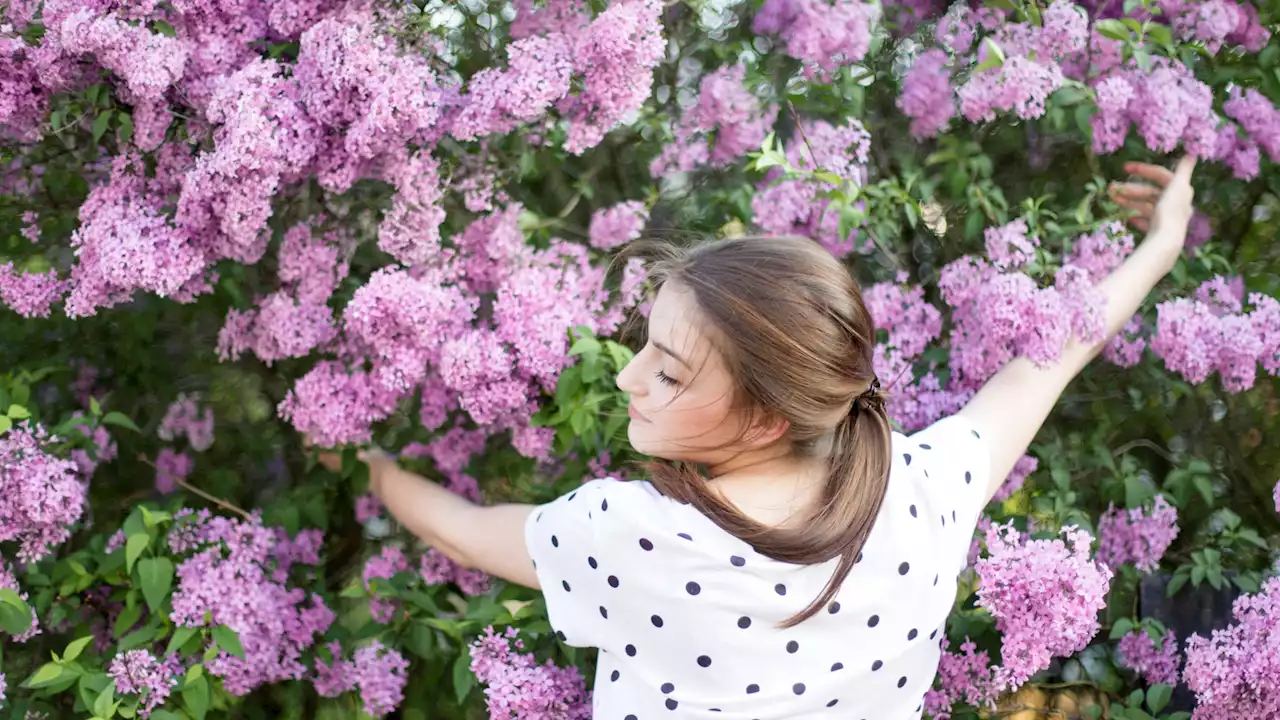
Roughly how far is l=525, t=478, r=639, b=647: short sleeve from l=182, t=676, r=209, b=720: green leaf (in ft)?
2.60

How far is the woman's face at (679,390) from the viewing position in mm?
1621

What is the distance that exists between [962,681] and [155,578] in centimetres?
147

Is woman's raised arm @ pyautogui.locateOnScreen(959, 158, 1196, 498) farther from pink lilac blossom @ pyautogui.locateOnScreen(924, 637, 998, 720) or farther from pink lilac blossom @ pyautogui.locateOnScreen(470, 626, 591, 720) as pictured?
pink lilac blossom @ pyautogui.locateOnScreen(470, 626, 591, 720)

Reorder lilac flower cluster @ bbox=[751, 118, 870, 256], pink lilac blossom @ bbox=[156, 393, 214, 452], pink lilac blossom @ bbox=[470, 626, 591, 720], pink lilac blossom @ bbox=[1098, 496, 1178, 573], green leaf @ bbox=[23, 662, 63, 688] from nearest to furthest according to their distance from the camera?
pink lilac blossom @ bbox=[470, 626, 591, 720] < green leaf @ bbox=[23, 662, 63, 688] < lilac flower cluster @ bbox=[751, 118, 870, 256] < pink lilac blossom @ bbox=[1098, 496, 1178, 573] < pink lilac blossom @ bbox=[156, 393, 214, 452]

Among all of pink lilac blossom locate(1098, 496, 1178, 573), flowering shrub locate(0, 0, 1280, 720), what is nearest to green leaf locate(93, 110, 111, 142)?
flowering shrub locate(0, 0, 1280, 720)

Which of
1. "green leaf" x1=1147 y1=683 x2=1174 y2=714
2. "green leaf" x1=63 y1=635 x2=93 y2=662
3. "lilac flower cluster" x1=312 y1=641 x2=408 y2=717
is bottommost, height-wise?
"green leaf" x1=1147 y1=683 x2=1174 y2=714

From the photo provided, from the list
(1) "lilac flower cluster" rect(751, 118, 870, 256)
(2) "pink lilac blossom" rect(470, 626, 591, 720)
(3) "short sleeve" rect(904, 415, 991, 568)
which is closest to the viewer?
(3) "short sleeve" rect(904, 415, 991, 568)

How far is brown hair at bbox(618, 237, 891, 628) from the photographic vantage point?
1.58 m

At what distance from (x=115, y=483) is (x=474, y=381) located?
49.2 inches

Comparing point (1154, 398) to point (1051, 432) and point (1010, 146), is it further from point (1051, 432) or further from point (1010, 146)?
point (1010, 146)

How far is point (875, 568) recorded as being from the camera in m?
1.69

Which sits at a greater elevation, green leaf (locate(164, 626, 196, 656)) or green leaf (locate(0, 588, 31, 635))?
green leaf (locate(0, 588, 31, 635))

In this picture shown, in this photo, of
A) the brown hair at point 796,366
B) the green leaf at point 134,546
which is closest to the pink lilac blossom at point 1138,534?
the brown hair at point 796,366

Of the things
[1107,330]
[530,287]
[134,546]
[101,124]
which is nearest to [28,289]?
[101,124]
